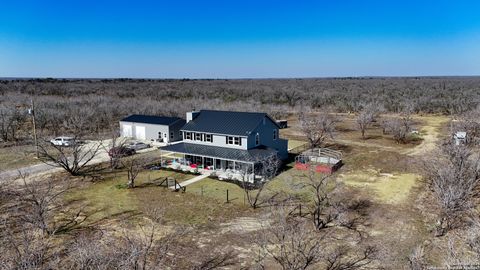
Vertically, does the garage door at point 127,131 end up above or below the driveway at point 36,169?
above

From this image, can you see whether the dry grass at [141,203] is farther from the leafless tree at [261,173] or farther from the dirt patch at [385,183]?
the dirt patch at [385,183]

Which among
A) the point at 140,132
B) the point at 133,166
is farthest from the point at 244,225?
the point at 140,132

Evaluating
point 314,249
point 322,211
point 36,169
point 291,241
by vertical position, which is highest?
point 291,241

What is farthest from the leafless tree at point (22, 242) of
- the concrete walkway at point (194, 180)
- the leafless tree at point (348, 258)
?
the leafless tree at point (348, 258)

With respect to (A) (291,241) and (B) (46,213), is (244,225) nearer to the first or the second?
(A) (291,241)

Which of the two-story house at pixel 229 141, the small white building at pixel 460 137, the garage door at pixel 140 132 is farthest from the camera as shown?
the garage door at pixel 140 132

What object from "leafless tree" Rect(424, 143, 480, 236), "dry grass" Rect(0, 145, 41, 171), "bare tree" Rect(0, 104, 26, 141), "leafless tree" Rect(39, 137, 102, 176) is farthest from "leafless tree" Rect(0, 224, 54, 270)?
"bare tree" Rect(0, 104, 26, 141)

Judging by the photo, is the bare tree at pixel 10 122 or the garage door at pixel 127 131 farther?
the garage door at pixel 127 131

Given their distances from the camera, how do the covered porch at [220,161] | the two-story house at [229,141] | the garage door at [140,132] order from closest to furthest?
1. the covered porch at [220,161]
2. the two-story house at [229,141]
3. the garage door at [140,132]
